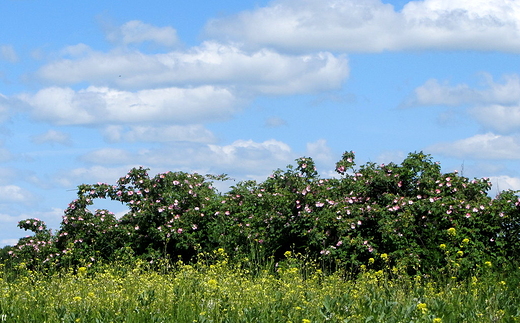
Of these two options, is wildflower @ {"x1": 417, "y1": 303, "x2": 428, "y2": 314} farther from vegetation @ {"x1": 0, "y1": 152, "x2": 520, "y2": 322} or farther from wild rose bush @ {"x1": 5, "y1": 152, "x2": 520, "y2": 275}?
wild rose bush @ {"x1": 5, "y1": 152, "x2": 520, "y2": 275}

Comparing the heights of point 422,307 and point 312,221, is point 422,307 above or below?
below

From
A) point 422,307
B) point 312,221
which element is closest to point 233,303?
point 422,307

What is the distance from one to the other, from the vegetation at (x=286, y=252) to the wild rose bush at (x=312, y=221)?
2 centimetres

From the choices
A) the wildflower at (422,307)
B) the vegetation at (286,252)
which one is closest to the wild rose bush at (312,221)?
the vegetation at (286,252)

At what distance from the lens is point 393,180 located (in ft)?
34.6

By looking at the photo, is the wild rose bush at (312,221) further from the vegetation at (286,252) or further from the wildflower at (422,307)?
Answer: the wildflower at (422,307)

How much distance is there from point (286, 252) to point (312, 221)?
3.82 ft

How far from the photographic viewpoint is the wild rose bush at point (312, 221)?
972 cm

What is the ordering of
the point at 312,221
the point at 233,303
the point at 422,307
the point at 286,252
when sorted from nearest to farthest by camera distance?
1. the point at 422,307
2. the point at 233,303
3. the point at 286,252
4. the point at 312,221

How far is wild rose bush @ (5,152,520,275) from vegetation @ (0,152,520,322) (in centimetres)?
2

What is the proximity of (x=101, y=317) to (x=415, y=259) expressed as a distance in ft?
17.2

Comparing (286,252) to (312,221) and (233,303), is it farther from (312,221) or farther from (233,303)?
(233,303)

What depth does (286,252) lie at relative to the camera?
30.3 feet

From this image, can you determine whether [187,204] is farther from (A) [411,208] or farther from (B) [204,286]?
(B) [204,286]
